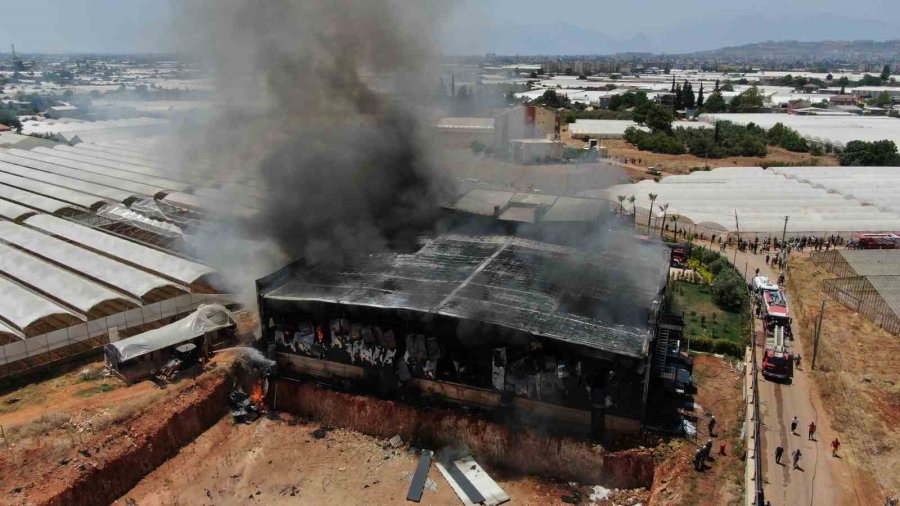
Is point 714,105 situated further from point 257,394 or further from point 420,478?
point 420,478

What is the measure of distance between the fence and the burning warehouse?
15.0 feet

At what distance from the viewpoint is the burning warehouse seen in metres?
12.8

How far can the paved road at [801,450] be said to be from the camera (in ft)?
37.8

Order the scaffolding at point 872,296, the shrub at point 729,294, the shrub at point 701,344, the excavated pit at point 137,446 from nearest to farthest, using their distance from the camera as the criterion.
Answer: the excavated pit at point 137,446, the shrub at point 701,344, the scaffolding at point 872,296, the shrub at point 729,294

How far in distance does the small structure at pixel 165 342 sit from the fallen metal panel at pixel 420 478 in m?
7.06

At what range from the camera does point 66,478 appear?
1178 centimetres

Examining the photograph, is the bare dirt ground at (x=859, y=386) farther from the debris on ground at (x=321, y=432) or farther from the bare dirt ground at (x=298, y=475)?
the debris on ground at (x=321, y=432)

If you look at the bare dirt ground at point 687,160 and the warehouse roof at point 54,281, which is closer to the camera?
the warehouse roof at point 54,281

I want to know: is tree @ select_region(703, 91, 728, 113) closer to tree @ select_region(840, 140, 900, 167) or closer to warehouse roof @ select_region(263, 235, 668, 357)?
tree @ select_region(840, 140, 900, 167)

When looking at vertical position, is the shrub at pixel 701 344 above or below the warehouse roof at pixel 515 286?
below

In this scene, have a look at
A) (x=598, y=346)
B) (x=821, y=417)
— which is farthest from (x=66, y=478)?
(x=821, y=417)

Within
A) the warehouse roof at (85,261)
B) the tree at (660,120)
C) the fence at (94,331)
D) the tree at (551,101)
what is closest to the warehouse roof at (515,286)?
the fence at (94,331)

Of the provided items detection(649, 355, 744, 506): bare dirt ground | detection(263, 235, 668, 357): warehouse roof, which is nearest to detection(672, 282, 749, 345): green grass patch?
detection(263, 235, 668, 357): warehouse roof

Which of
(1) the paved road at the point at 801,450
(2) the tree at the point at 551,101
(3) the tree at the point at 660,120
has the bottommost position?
(1) the paved road at the point at 801,450
